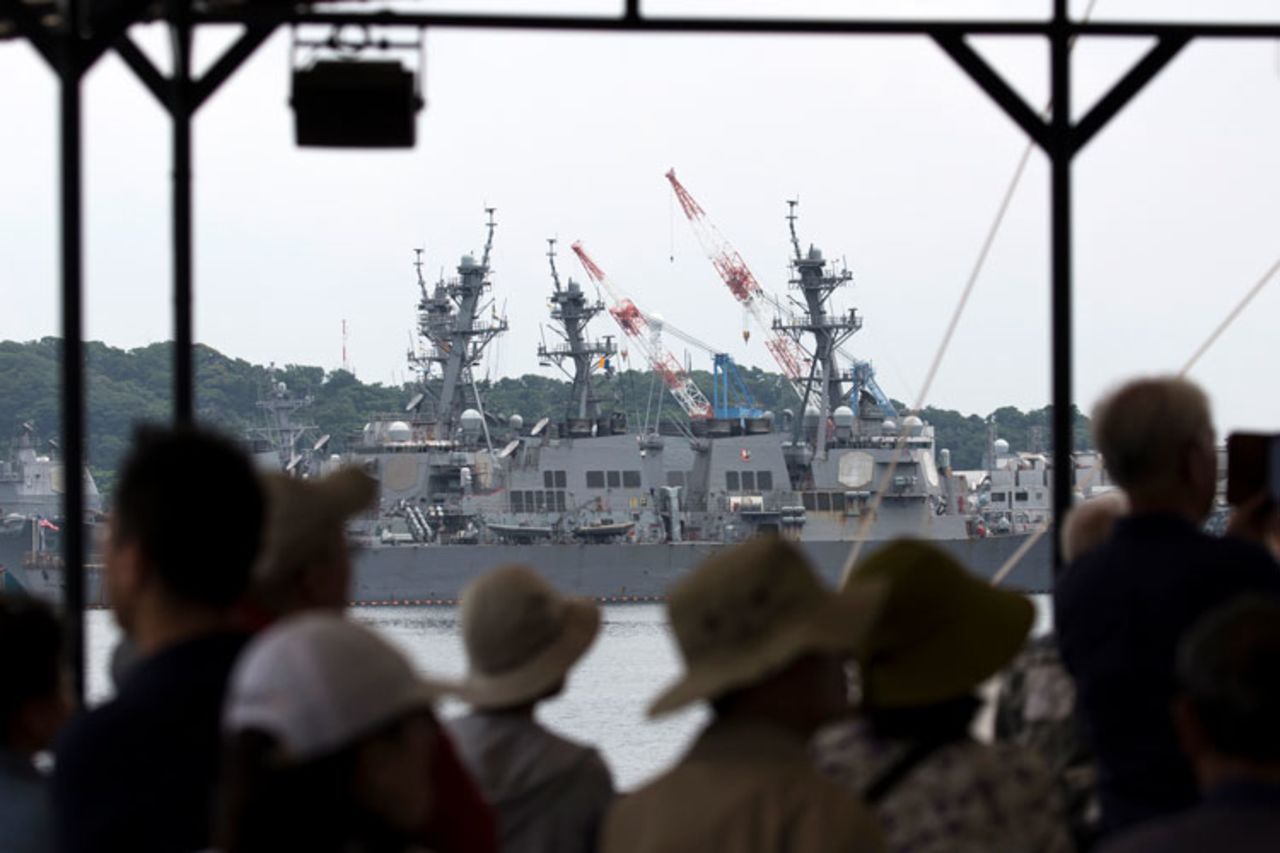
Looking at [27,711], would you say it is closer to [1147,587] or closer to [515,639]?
[515,639]

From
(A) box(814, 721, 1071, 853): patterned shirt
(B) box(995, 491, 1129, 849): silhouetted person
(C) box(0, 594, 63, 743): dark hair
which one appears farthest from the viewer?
(B) box(995, 491, 1129, 849): silhouetted person

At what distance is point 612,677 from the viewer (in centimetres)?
3466

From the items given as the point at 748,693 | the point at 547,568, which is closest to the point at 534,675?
the point at 748,693

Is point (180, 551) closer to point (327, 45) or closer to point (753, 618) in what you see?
point (753, 618)

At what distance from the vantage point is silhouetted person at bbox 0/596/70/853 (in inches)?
63.6

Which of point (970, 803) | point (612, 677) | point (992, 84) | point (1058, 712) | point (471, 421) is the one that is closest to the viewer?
point (970, 803)

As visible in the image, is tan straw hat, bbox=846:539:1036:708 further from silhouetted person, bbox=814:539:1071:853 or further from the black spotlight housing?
the black spotlight housing

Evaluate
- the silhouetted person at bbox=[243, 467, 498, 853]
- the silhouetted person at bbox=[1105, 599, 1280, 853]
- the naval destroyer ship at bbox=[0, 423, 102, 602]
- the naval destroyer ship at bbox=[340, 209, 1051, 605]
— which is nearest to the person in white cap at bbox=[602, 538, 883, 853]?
the silhouetted person at bbox=[1105, 599, 1280, 853]

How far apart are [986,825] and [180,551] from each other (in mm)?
602

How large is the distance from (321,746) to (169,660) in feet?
1.02

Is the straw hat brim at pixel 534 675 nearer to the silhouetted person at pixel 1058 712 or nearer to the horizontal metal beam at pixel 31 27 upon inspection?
the silhouetted person at pixel 1058 712

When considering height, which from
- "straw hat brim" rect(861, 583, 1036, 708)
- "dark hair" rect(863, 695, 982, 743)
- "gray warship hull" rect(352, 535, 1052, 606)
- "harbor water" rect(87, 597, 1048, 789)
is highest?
"straw hat brim" rect(861, 583, 1036, 708)

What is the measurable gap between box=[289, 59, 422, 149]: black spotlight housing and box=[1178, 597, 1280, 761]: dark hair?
2.12 metres

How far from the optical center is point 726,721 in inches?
55.6
